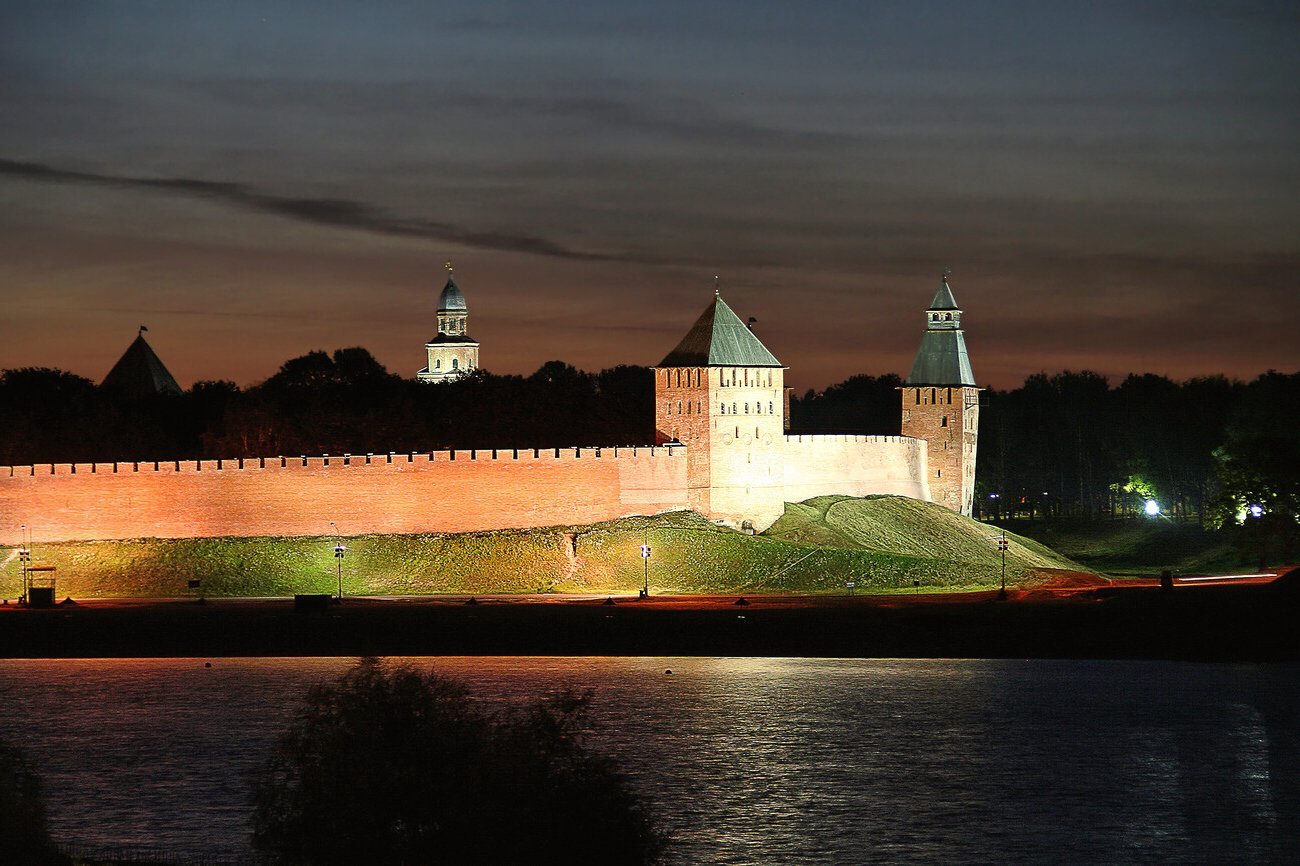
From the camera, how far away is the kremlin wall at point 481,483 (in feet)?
132

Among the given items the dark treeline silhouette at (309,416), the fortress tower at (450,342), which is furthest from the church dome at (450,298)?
the dark treeline silhouette at (309,416)

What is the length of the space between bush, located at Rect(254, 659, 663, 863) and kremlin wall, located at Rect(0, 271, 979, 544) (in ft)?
84.5

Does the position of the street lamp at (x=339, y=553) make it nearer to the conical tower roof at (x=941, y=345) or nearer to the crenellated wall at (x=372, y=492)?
the crenellated wall at (x=372, y=492)

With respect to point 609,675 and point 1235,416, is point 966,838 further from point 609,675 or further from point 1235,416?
point 1235,416

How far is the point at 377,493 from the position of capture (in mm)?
40562

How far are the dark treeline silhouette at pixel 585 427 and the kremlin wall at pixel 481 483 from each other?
795cm

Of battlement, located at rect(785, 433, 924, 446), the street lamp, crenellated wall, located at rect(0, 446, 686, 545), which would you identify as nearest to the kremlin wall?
crenellated wall, located at rect(0, 446, 686, 545)

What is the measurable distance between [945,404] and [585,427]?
11.5m

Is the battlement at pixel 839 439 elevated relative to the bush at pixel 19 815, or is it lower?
elevated

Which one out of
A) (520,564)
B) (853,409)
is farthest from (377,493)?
(853,409)

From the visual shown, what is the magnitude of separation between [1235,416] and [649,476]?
69.7 ft

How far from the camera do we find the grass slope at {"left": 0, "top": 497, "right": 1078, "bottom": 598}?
3747cm

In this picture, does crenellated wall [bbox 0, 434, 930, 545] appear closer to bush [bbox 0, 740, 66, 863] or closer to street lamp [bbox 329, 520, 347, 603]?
street lamp [bbox 329, 520, 347, 603]

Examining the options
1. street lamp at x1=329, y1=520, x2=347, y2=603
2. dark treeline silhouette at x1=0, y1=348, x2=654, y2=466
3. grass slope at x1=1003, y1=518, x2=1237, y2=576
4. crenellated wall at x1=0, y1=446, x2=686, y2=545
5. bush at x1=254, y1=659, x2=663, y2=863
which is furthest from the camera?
dark treeline silhouette at x1=0, y1=348, x2=654, y2=466
